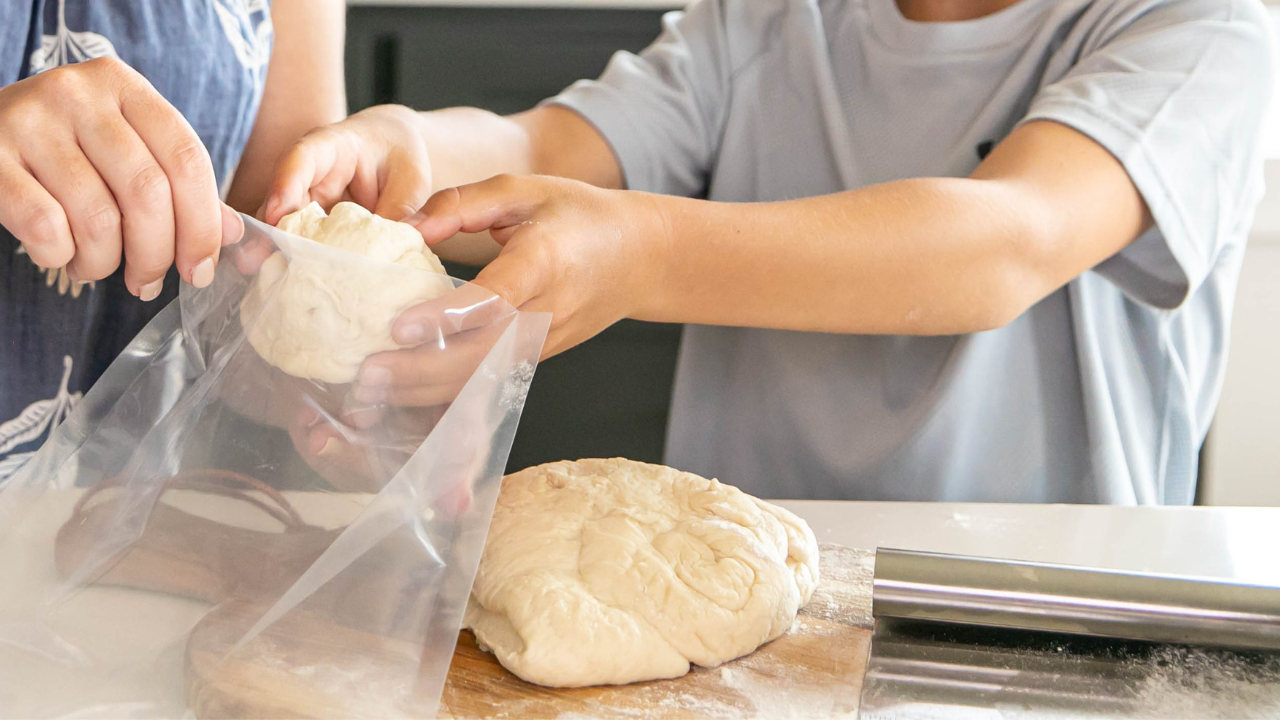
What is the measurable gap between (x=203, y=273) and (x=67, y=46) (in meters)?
0.36

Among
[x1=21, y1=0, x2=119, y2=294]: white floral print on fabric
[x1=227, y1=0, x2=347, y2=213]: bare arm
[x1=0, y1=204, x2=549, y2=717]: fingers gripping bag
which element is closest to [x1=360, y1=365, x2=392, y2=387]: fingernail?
[x1=0, y1=204, x2=549, y2=717]: fingers gripping bag

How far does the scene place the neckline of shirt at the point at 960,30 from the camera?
1.15 metres

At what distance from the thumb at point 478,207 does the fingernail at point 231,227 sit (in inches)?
4.8

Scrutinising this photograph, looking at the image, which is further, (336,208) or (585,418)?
(585,418)

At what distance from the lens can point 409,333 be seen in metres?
0.66

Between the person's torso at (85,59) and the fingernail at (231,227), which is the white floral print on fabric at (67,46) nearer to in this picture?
the person's torso at (85,59)

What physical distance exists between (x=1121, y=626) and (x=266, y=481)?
65 centimetres

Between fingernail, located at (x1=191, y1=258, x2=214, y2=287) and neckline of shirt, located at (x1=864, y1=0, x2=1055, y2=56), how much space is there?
0.90 meters

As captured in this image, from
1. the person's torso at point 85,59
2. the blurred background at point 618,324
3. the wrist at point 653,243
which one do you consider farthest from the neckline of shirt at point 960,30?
the blurred background at point 618,324

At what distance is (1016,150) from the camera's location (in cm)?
96

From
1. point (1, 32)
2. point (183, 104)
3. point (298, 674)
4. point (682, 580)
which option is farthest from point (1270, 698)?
point (1, 32)

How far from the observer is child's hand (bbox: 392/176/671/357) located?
69 centimetres

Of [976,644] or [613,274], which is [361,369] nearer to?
[613,274]

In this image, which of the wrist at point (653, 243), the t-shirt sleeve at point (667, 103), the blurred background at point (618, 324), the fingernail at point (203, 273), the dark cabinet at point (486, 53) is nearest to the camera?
the fingernail at point (203, 273)
